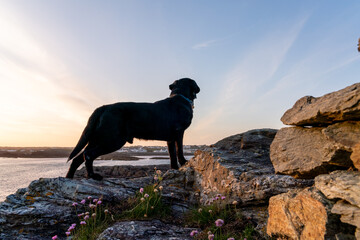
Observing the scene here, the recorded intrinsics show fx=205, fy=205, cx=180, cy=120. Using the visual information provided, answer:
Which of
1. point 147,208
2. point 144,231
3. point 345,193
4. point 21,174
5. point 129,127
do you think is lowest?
point 21,174

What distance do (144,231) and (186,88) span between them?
4133mm

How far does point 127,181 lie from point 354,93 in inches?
176

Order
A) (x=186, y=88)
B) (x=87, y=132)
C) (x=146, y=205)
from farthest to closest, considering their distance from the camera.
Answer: (x=186, y=88)
(x=87, y=132)
(x=146, y=205)

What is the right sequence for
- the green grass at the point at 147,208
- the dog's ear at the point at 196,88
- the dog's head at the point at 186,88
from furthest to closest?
the dog's ear at the point at 196,88
the dog's head at the point at 186,88
the green grass at the point at 147,208

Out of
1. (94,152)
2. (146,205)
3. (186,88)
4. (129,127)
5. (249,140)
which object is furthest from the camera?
(186,88)

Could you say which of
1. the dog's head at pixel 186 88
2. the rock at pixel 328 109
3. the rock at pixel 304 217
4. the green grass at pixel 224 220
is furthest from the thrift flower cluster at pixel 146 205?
the dog's head at pixel 186 88

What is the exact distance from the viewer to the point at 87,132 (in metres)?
4.58

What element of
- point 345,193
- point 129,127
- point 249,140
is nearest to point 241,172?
point 249,140

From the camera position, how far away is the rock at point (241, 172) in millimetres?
3170

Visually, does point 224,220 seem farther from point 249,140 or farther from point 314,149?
point 249,140

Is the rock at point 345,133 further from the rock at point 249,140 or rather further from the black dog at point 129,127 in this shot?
the black dog at point 129,127

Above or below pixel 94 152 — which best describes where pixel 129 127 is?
above

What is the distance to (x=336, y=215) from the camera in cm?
187

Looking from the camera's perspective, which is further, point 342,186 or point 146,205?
point 146,205
